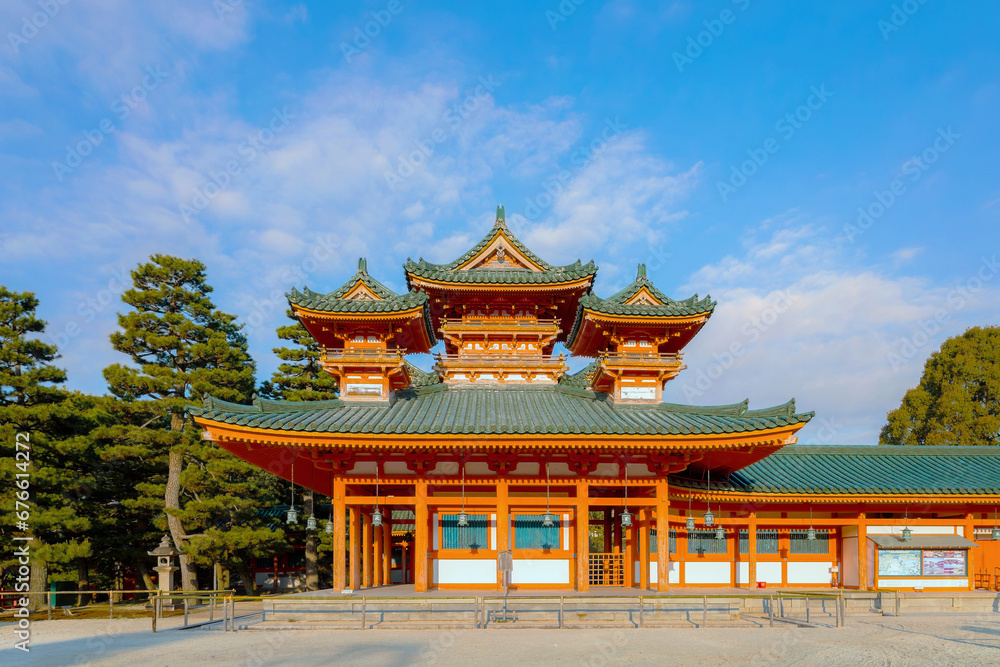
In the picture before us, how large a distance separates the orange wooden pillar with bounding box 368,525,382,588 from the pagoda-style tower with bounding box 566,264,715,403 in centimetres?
956

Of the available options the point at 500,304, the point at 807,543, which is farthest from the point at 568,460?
the point at 807,543

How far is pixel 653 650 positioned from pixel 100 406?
27.6m

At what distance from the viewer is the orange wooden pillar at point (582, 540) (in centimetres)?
1734

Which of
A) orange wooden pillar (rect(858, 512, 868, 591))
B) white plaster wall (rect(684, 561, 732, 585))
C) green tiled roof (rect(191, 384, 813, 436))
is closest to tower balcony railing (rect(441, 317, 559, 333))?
green tiled roof (rect(191, 384, 813, 436))

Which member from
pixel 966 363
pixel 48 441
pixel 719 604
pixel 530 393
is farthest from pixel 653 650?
pixel 966 363

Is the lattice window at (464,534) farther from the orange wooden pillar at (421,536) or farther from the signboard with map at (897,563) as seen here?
the signboard with map at (897,563)

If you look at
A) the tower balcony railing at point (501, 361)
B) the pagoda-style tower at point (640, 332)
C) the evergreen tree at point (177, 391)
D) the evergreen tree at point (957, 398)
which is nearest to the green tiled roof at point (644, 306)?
the pagoda-style tower at point (640, 332)

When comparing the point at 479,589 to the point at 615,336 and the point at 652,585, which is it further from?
the point at 615,336

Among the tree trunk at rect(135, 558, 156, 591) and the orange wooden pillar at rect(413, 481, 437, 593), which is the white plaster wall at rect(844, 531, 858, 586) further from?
the tree trunk at rect(135, 558, 156, 591)

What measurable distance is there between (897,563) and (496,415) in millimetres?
15265

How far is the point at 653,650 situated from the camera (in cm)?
1288

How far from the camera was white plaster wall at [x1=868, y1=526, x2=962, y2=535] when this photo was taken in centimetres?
2180

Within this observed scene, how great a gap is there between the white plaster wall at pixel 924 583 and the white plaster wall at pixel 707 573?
5.12 meters

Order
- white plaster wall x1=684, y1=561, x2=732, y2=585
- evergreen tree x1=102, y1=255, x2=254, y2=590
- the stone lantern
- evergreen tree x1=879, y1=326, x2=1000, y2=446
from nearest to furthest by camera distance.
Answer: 1. white plaster wall x1=684, y1=561, x2=732, y2=585
2. the stone lantern
3. evergreen tree x1=102, y1=255, x2=254, y2=590
4. evergreen tree x1=879, y1=326, x2=1000, y2=446
